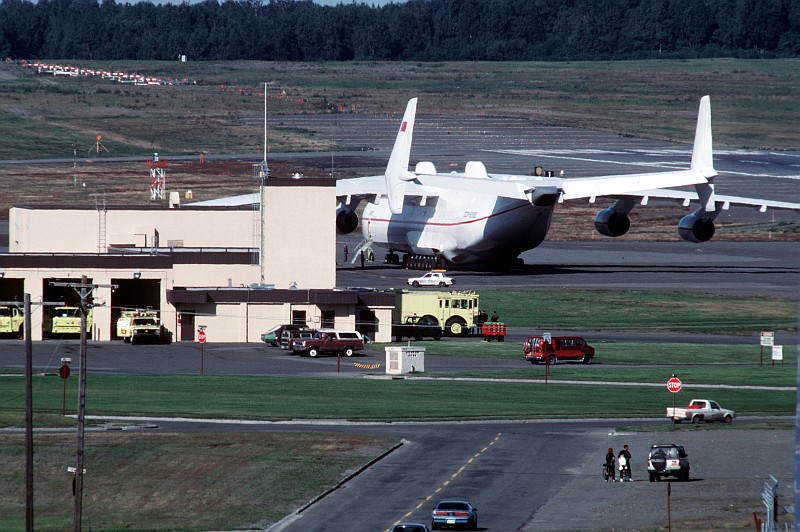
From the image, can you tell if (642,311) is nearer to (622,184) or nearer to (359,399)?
(622,184)

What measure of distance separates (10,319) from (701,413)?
36.5 m

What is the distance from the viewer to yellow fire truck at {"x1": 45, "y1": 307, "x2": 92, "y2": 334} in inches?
2795

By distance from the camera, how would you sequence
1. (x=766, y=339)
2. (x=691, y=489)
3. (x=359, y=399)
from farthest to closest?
(x=766, y=339) → (x=359, y=399) → (x=691, y=489)

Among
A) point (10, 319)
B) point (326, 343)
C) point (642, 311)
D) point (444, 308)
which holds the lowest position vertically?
point (326, 343)

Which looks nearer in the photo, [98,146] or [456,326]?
[456,326]

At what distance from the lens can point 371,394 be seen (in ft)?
183

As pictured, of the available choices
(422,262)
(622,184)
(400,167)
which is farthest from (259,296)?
(622,184)

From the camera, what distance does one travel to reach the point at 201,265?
74750 millimetres

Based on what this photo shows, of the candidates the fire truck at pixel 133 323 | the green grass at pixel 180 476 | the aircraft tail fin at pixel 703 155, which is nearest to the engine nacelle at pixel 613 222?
the aircraft tail fin at pixel 703 155

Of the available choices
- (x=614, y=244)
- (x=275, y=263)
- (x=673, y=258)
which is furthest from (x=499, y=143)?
(x=275, y=263)

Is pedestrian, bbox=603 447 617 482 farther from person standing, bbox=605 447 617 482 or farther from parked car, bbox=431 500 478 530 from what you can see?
parked car, bbox=431 500 478 530

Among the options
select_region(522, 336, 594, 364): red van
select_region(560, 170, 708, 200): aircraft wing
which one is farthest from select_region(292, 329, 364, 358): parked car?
select_region(560, 170, 708, 200): aircraft wing

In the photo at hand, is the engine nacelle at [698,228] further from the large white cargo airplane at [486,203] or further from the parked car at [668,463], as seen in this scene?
the parked car at [668,463]

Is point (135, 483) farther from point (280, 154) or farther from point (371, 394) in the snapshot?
point (280, 154)
